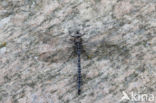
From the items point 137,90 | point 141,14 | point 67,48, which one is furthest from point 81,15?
point 137,90

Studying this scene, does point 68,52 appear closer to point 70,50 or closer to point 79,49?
point 70,50

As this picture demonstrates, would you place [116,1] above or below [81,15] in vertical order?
above

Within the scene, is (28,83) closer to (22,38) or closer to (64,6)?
(22,38)

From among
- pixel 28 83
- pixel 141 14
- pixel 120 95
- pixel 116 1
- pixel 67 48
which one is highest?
pixel 116 1

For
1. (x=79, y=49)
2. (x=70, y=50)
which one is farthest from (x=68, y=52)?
(x=79, y=49)

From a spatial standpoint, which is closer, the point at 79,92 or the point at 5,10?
the point at 79,92

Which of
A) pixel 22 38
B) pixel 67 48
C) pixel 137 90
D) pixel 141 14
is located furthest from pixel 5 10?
pixel 137 90
